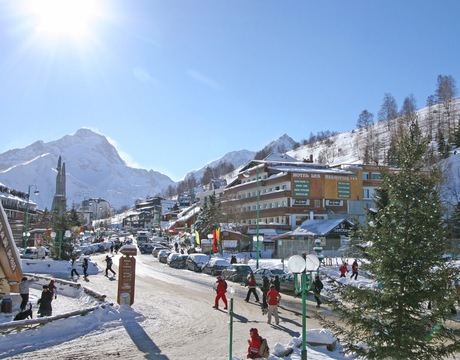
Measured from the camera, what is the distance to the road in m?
12.6

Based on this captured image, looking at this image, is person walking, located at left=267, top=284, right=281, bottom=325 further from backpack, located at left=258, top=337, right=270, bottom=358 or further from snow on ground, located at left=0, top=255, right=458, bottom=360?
backpack, located at left=258, top=337, right=270, bottom=358

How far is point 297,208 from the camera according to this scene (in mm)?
64062

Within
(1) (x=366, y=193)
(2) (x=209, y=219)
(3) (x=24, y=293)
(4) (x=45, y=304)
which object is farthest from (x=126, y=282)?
A: (1) (x=366, y=193)

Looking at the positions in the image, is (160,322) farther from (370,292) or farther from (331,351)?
(370,292)

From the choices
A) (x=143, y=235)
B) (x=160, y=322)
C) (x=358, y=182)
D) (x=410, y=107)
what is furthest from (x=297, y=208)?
(x=410, y=107)

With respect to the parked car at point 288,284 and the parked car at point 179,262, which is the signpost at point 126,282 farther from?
the parked car at point 179,262

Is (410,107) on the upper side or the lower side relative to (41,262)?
upper

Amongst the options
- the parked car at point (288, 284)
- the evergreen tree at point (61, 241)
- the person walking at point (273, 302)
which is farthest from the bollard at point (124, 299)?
the evergreen tree at point (61, 241)

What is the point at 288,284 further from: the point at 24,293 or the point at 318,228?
the point at 318,228

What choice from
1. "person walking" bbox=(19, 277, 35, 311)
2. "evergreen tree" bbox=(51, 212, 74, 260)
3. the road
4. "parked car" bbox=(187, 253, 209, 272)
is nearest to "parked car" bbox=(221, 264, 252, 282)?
the road

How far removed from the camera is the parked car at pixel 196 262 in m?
40.6

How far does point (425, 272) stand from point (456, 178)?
80660mm

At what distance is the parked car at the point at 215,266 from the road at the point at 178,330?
1090 cm

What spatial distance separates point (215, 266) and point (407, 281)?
1150 inches
